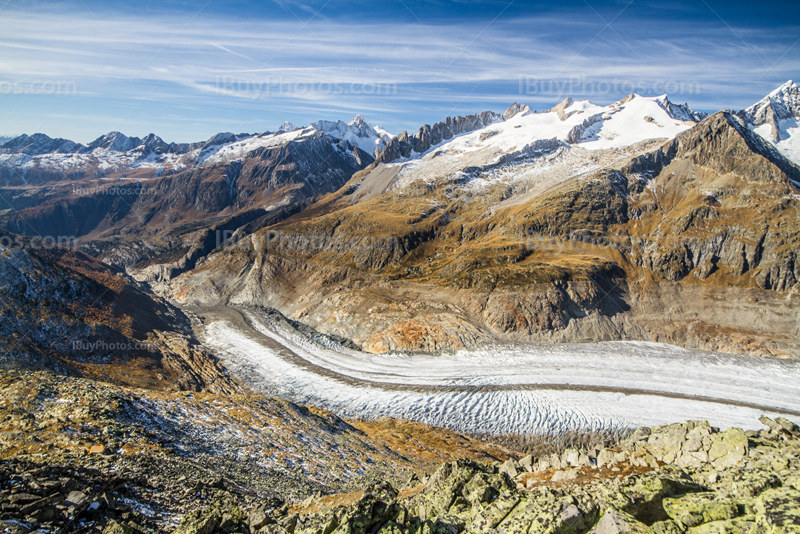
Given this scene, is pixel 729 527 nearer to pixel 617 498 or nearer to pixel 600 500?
pixel 617 498

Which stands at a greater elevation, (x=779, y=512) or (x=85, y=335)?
(x=779, y=512)

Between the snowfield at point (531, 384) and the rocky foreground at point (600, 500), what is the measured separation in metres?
29.3

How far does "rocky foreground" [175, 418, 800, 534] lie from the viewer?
497 inches

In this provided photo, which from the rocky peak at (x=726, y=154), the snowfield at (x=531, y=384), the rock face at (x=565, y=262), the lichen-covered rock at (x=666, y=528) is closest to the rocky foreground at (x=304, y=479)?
the lichen-covered rock at (x=666, y=528)

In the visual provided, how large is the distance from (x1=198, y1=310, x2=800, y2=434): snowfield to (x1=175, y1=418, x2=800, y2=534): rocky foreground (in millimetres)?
29313

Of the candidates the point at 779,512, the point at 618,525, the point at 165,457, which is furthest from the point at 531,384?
the point at 165,457

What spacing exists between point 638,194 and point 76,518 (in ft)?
418

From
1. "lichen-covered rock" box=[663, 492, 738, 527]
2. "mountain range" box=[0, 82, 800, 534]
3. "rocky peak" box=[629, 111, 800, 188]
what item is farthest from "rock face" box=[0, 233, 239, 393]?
"rocky peak" box=[629, 111, 800, 188]

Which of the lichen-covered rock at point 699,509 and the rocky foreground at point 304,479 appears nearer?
the lichen-covered rock at point 699,509

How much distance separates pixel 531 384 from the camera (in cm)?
5634

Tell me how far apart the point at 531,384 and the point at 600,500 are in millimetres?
44645

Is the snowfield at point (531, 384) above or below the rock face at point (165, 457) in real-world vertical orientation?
below

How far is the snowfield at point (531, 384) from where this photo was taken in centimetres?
4969

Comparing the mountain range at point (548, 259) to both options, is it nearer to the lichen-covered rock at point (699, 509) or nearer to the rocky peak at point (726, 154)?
the rocky peak at point (726, 154)
